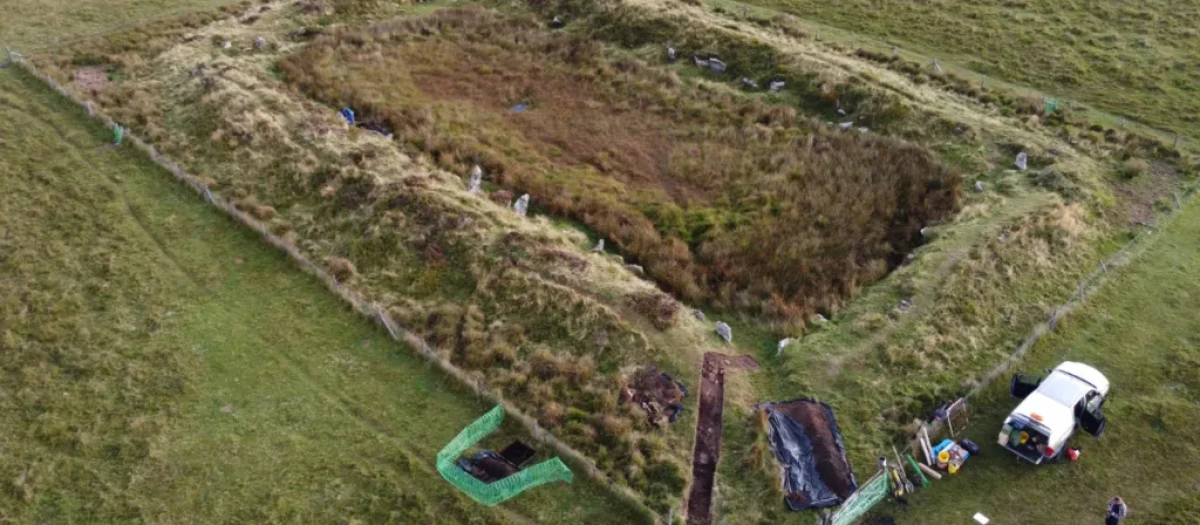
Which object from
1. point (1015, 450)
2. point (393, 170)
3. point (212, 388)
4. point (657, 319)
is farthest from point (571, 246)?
point (1015, 450)

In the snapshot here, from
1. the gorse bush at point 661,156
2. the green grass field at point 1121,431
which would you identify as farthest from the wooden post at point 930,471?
the gorse bush at point 661,156

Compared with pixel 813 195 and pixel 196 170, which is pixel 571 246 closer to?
pixel 813 195

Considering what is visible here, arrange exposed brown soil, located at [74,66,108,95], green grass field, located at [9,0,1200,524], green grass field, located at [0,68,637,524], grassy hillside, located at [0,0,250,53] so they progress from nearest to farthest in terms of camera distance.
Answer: green grass field, located at [0,68,637,524]
green grass field, located at [9,0,1200,524]
exposed brown soil, located at [74,66,108,95]
grassy hillside, located at [0,0,250,53]

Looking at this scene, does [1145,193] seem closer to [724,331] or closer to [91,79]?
[724,331]

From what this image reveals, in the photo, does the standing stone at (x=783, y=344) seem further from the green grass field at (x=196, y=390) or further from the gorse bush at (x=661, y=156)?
the green grass field at (x=196, y=390)

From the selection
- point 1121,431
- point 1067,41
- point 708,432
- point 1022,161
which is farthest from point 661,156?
point 1067,41

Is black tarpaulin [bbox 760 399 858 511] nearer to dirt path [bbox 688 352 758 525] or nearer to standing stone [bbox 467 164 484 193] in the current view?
dirt path [bbox 688 352 758 525]

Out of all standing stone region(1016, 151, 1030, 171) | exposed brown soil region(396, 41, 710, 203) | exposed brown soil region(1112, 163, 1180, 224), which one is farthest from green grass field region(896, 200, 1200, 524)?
exposed brown soil region(396, 41, 710, 203)
